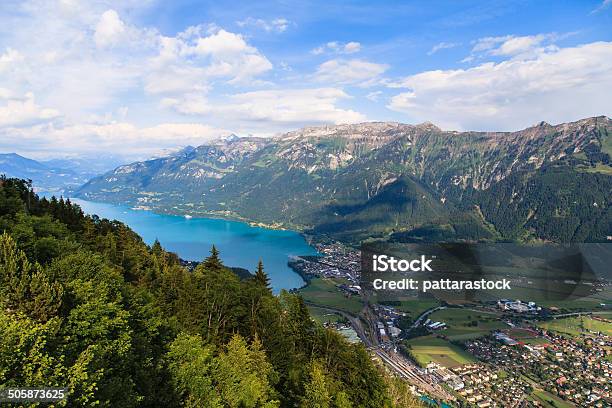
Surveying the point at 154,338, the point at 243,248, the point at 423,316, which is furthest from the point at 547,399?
the point at 243,248

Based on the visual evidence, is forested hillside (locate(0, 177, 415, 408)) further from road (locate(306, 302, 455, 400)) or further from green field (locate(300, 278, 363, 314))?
green field (locate(300, 278, 363, 314))

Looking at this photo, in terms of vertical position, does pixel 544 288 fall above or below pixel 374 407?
below

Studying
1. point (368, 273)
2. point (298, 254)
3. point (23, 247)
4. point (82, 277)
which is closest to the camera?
point (82, 277)

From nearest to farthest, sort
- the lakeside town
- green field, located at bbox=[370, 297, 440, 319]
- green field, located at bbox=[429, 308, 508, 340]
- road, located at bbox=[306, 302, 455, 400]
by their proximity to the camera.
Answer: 1. the lakeside town
2. road, located at bbox=[306, 302, 455, 400]
3. green field, located at bbox=[429, 308, 508, 340]
4. green field, located at bbox=[370, 297, 440, 319]

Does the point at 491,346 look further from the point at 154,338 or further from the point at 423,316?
the point at 154,338

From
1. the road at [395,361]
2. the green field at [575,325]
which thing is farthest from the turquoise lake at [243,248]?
the green field at [575,325]

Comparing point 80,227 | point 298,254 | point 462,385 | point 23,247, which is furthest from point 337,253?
point 23,247

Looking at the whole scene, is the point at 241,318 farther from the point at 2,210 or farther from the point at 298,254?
the point at 298,254

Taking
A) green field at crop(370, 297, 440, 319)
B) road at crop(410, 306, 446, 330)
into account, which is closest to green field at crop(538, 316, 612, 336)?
road at crop(410, 306, 446, 330)
